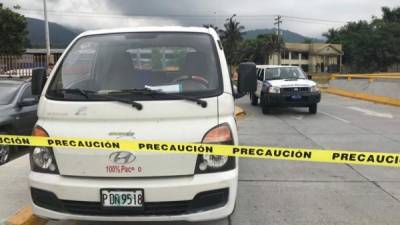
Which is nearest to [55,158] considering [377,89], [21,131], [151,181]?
[151,181]

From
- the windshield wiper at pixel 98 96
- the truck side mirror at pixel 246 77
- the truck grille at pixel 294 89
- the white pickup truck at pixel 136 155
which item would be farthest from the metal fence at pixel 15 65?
the white pickup truck at pixel 136 155

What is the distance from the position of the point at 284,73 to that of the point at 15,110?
10585mm

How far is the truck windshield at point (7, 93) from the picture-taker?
9472 mm

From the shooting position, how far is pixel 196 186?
409 cm

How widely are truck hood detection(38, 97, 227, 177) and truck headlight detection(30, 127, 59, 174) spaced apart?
0.18ft

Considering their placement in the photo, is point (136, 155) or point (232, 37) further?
point (232, 37)

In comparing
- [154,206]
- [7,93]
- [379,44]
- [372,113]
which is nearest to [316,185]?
[154,206]

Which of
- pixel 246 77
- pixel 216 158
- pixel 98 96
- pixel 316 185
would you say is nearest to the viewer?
pixel 216 158

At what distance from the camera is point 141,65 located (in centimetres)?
498

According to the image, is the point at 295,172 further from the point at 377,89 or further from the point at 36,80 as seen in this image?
the point at 377,89

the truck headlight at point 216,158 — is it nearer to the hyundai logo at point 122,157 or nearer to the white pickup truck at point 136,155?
the white pickup truck at point 136,155

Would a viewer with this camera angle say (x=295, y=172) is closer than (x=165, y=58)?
No

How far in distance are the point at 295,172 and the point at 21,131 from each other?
5.12m

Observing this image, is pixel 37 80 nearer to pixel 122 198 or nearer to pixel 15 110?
pixel 122 198
